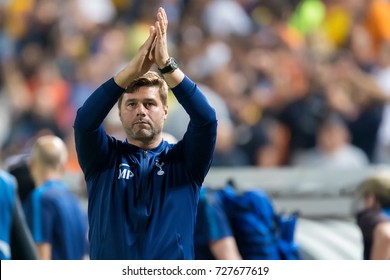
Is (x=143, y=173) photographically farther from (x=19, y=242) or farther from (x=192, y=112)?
(x=19, y=242)

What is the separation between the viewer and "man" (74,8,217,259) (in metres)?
4.79

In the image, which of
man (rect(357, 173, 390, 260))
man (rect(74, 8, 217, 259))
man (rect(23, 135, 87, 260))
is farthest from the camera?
man (rect(23, 135, 87, 260))

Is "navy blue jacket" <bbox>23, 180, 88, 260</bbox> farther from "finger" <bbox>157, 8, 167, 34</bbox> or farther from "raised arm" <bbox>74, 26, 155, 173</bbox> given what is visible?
"finger" <bbox>157, 8, 167, 34</bbox>

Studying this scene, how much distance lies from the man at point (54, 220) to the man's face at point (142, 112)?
245 cm

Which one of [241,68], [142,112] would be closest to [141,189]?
[142,112]

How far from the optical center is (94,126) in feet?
15.7

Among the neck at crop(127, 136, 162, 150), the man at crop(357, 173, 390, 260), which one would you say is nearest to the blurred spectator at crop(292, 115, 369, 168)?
the man at crop(357, 173, 390, 260)

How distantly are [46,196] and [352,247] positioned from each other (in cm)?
284

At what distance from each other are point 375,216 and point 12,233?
290 centimetres

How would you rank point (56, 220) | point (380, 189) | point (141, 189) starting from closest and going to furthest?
point (141, 189) < point (380, 189) < point (56, 220)

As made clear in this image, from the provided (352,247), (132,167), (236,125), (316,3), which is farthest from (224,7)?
(132,167)

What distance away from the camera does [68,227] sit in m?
7.34

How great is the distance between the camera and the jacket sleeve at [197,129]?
4738 millimetres

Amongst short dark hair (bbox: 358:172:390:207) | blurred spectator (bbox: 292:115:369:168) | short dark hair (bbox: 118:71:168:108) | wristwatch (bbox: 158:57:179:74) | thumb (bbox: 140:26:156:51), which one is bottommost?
short dark hair (bbox: 358:172:390:207)
